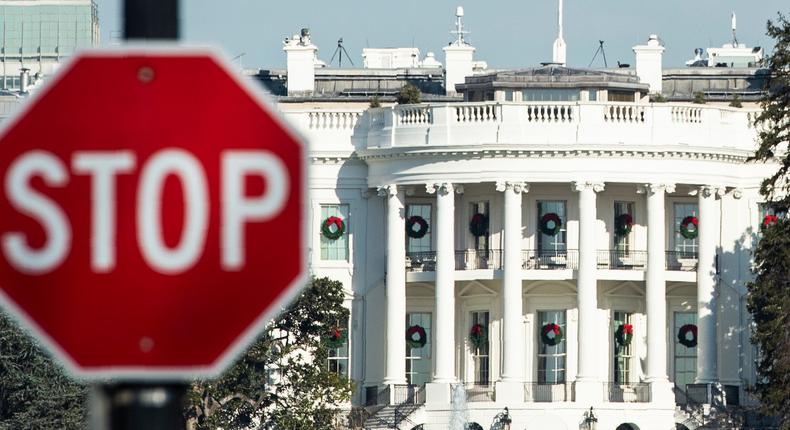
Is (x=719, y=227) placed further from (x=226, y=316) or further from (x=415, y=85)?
(x=226, y=316)

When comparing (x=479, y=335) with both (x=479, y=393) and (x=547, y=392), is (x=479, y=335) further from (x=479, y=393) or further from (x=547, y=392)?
(x=547, y=392)

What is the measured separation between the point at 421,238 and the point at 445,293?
3841mm

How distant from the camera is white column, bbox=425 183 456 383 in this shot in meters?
99.4

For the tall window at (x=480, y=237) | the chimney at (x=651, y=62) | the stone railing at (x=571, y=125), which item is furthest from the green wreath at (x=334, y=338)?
the chimney at (x=651, y=62)

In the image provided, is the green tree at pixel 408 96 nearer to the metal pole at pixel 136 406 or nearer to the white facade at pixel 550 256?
the white facade at pixel 550 256

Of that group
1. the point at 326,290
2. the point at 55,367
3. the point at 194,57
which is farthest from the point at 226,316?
the point at 326,290

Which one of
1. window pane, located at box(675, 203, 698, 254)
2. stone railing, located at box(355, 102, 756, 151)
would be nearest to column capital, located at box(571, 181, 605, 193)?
stone railing, located at box(355, 102, 756, 151)

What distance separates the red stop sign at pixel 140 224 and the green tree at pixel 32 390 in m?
73.1

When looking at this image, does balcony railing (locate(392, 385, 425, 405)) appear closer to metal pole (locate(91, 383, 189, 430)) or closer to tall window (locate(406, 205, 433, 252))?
tall window (locate(406, 205, 433, 252))

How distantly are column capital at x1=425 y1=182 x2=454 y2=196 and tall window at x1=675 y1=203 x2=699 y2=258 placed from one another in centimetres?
817

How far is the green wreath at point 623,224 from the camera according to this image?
3986 inches

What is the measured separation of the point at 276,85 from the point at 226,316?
107736mm

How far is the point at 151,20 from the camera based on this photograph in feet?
28.9

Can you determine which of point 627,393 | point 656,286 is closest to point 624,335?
point 656,286
